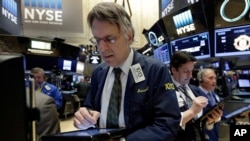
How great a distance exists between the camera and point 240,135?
264cm

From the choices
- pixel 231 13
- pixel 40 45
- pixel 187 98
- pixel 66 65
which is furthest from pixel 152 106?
pixel 66 65

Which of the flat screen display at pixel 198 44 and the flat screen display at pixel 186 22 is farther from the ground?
the flat screen display at pixel 186 22

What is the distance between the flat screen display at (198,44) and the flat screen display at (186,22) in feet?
0.25

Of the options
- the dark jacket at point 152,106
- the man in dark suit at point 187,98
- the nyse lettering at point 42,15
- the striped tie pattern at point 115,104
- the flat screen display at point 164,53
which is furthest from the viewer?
the nyse lettering at point 42,15

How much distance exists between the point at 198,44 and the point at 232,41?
0.74m

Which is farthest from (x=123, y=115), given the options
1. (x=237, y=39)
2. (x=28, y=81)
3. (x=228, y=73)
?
(x=228, y=73)

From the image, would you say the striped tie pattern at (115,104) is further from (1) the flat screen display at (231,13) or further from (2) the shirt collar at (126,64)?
(1) the flat screen display at (231,13)

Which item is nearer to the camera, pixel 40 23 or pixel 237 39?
pixel 237 39

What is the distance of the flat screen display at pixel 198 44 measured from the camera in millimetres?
4929

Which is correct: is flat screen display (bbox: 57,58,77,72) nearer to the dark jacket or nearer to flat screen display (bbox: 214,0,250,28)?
flat screen display (bbox: 214,0,250,28)

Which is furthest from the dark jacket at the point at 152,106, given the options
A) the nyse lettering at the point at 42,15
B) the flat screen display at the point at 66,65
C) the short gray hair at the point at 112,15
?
the flat screen display at the point at 66,65

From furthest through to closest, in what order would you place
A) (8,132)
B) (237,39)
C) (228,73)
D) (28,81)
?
(228,73) < (237,39) < (28,81) < (8,132)

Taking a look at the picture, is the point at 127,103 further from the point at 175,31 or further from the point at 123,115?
the point at 175,31

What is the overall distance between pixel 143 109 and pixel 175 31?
445 cm
